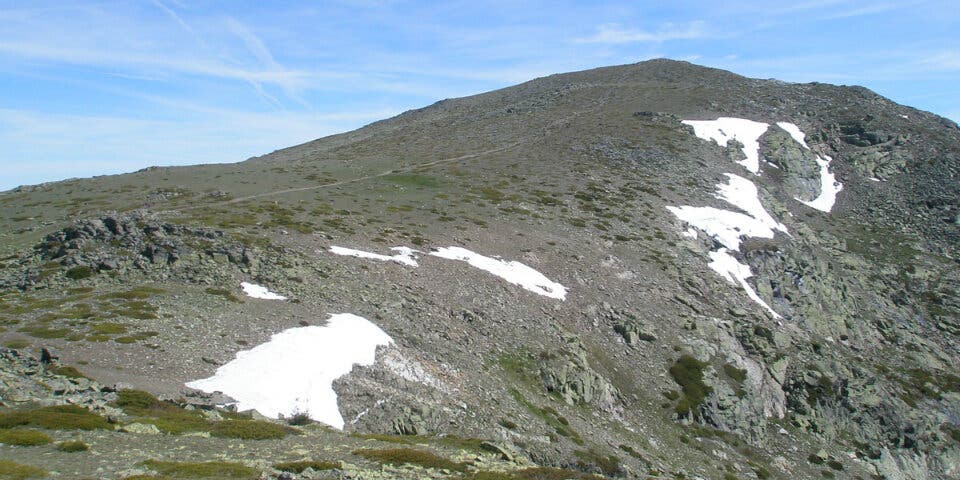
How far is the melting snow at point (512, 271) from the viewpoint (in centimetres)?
4353

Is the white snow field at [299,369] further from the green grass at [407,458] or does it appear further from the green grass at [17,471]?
the green grass at [17,471]

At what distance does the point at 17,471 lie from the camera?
14297mm

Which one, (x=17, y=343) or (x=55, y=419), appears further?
(x=17, y=343)

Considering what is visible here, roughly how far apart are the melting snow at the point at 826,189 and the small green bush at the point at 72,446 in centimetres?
9045

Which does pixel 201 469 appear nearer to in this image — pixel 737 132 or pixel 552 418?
pixel 552 418

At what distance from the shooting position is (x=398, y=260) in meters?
41.8

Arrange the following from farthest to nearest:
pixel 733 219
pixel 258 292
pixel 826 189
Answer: pixel 826 189
pixel 733 219
pixel 258 292

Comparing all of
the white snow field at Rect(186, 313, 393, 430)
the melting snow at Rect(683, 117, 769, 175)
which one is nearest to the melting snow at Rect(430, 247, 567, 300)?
the white snow field at Rect(186, 313, 393, 430)

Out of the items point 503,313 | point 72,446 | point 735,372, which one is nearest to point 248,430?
point 72,446

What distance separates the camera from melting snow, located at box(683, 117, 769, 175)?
8988 centimetres

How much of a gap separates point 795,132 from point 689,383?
7736 cm

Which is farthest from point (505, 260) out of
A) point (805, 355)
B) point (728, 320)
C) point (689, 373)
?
point (805, 355)

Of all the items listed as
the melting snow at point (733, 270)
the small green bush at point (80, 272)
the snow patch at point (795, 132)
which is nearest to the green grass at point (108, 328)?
the small green bush at point (80, 272)

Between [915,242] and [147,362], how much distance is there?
89.7 m
